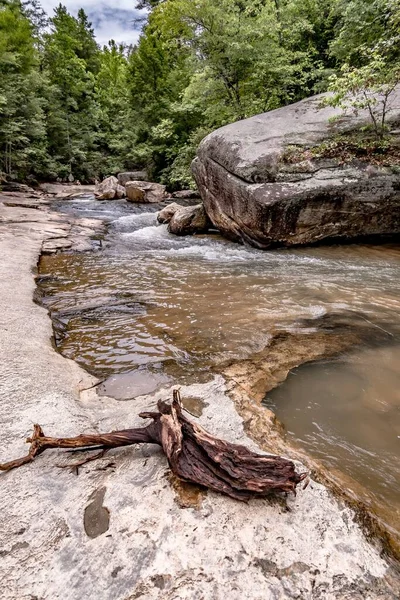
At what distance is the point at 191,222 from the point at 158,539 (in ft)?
30.0

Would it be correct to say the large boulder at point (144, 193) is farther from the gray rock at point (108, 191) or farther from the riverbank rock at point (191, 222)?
the riverbank rock at point (191, 222)

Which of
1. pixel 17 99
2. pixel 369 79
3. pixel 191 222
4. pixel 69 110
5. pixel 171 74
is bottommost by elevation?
pixel 191 222

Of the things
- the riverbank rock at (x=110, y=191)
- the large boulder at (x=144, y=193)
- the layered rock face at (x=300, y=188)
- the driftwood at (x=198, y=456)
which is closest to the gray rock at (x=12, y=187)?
the riverbank rock at (x=110, y=191)

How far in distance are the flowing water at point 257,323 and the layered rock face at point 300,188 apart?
539mm

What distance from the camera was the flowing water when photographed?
212 centimetres

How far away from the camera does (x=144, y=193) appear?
16875 millimetres

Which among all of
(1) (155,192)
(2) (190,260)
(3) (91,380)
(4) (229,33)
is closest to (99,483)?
(3) (91,380)

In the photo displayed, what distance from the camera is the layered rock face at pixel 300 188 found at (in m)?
7.17

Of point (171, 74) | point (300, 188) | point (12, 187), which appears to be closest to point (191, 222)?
point (300, 188)

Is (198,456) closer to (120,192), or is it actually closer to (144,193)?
→ (144,193)

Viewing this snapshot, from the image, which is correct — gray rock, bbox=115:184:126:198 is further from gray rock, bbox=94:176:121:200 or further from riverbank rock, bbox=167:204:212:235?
riverbank rock, bbox=167:204:212:235

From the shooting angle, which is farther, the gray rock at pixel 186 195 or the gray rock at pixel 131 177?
the gray rock at pixel 131 177

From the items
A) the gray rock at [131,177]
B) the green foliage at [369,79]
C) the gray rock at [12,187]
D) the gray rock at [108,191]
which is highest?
the green foliage at [369,79]

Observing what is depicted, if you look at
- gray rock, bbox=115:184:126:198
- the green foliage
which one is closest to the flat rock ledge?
the green foliage
